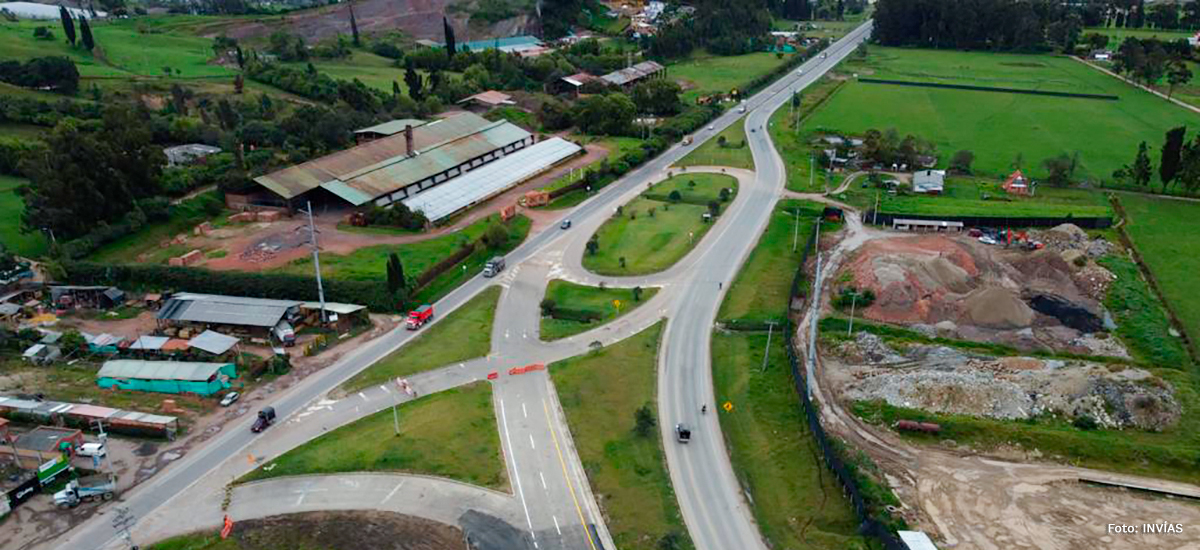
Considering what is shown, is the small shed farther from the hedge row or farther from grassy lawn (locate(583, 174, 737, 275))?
grassy lawn (locate(583, 174, 737, 275))

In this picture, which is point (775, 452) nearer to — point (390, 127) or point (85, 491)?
point (85, 491)

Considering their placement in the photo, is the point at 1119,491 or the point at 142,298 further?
the point at 142,298

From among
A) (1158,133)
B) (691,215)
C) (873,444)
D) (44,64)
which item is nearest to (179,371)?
(873,444)

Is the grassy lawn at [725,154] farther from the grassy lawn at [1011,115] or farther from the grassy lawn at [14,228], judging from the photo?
the grassy lawn at [14,228]

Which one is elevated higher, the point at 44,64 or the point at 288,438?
the point at 44,64

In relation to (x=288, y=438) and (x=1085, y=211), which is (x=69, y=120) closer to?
(x=288, y=438)

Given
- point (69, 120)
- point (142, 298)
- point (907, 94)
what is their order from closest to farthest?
point (142, 298) → point (69, 120) → point (907, 94)

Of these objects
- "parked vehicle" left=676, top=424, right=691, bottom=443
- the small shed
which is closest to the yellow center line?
"parked vehicle" left=676, top=424, right=691, bottom=443
